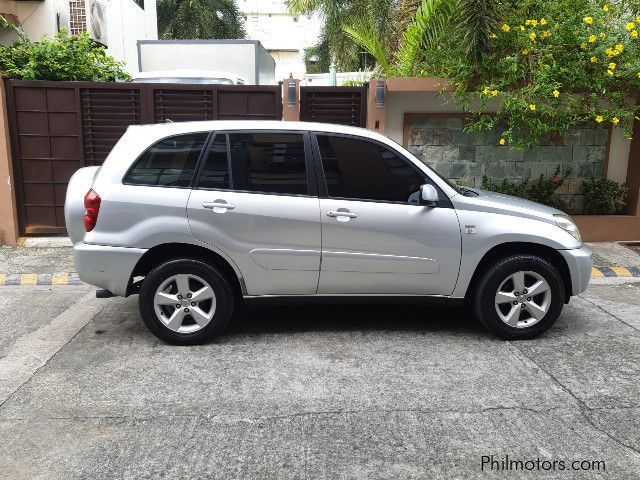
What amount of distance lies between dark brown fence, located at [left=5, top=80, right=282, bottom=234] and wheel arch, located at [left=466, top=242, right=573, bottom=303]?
13.9 feet

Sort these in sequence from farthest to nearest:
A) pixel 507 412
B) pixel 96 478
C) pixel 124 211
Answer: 1. pixel 124 211
2. pixel 507 412
3. pixel 96 478

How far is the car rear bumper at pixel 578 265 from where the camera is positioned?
15.4ft

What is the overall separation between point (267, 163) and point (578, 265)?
262 cm

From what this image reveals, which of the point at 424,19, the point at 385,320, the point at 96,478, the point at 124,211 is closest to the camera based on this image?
the point at 96,478

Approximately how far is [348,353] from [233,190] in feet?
5.03

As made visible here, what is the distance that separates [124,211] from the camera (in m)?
4.43

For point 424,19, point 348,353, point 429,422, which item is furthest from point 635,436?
point 424,19

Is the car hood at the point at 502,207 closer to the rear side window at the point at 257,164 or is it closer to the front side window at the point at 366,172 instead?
the front side window at the point at 366,172

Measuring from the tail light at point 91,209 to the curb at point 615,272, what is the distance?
17.7 feet

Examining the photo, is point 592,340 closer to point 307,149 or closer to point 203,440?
point 307,149

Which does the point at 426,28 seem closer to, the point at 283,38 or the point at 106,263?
the point at 106,263

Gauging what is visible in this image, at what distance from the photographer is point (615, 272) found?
688cm

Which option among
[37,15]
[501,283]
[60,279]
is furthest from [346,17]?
[501,283]

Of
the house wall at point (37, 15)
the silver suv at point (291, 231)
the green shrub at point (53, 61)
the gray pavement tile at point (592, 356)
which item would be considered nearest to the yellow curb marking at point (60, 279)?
the silver suv at point (291, 231)
